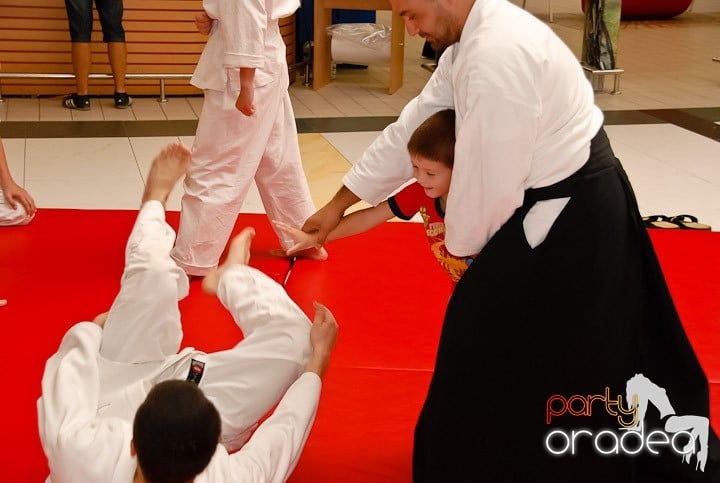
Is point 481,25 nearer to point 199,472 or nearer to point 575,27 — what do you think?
point 199,472

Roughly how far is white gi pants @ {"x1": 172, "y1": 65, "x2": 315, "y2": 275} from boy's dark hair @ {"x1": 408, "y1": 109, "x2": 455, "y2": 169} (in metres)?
1.43

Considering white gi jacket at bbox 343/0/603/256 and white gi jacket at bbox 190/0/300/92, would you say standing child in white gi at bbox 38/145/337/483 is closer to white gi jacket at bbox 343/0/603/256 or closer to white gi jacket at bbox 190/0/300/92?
white gi jacket at bbox 343/0/603/256

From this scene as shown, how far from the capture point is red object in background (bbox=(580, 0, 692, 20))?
1161 centimetres

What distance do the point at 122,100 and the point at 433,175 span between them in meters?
4.90

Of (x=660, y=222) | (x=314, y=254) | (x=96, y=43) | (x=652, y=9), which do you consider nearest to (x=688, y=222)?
(x=660, y=222)

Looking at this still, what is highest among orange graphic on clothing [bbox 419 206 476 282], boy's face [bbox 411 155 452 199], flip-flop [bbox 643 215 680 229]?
boy's face [bbox 411 155 452 199]

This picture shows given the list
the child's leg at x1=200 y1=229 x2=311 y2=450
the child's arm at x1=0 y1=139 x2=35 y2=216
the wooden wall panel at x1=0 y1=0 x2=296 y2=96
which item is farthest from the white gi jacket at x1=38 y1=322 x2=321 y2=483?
the wooden wall panel at x1=0 y1=0 x2=296 y2=96

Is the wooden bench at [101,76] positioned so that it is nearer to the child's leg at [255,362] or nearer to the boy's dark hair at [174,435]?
the child's leg at [255,362]

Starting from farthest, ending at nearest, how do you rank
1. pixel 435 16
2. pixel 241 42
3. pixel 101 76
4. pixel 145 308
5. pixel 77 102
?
1. pixel 101 76
2. pixel 77 102
3. pixel 241 42
4. pixel 145 308
5. pixel 435 16

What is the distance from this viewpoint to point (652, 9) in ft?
38.4

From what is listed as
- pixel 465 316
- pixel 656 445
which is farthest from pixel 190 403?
pixel 656 445

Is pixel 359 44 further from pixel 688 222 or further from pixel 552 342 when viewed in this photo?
pixel 552 342

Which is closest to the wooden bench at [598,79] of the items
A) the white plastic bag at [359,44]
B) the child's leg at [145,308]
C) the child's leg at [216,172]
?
the white plastic bag at [359,44]

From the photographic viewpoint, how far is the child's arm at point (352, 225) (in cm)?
268
